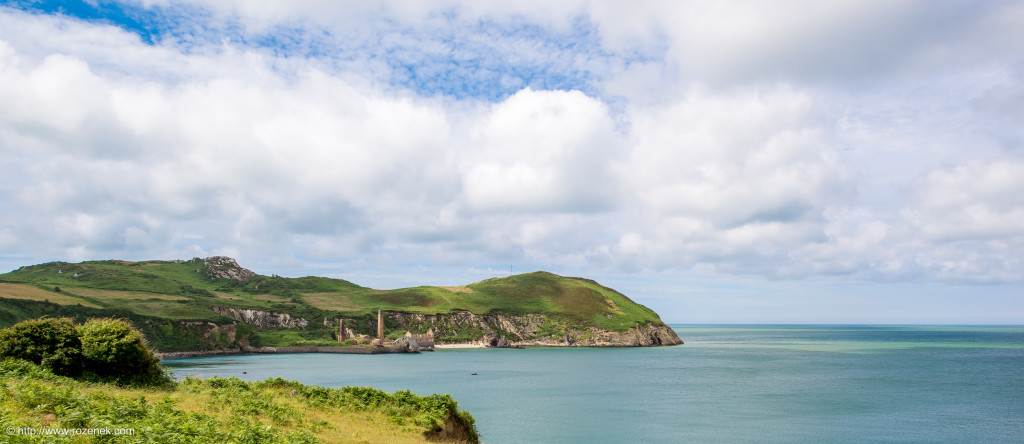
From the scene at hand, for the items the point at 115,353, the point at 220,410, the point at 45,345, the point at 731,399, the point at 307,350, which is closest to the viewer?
the point at 220,410

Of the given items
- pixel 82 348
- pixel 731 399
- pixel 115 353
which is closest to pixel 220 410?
pixel 115 353

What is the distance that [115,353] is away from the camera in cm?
3647

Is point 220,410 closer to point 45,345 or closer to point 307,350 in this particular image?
point 45,345

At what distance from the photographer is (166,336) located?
Answer: 574 feet

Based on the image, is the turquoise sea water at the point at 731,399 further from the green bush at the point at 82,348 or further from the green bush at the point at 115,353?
the green bush at the point at 82,348

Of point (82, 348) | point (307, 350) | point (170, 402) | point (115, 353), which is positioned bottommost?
point (307, 350)

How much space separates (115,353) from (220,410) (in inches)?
547

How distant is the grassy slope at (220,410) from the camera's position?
18734 millimetres

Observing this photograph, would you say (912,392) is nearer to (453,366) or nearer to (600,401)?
(600,401)

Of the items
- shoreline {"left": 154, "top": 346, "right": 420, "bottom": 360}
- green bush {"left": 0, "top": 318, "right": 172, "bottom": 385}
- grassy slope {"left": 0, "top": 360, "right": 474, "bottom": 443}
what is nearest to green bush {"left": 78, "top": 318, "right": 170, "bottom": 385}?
green bush {"left": 0, "top": 318, "right": 172, "bottom": 385}

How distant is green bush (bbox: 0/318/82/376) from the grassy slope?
2.67m

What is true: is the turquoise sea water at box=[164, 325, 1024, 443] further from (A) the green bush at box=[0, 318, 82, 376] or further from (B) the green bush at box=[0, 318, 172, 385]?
(A) the green bush at box=[0, 318, 82, 376]

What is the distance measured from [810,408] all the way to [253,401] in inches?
2506

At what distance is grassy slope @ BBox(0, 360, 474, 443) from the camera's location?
1873 cm
